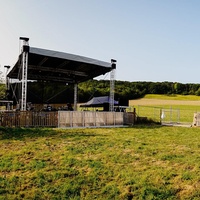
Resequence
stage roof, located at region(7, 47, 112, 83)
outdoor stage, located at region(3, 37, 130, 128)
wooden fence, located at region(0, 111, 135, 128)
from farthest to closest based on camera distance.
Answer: stage roof, located at region(7, 47, 112, 83) < outdoor stage, located at region(3, 37, 130, 128) < wooden fence, located at region(0, 111, 135, 128)

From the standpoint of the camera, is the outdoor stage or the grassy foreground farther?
the outdoor stage

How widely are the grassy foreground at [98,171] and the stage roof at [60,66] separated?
7.82 m

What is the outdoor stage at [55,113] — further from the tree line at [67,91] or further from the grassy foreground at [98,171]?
the grassy foreground at [98,171]

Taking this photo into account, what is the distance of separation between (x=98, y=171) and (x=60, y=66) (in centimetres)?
1354

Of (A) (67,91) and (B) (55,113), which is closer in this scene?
(B) (55,113)

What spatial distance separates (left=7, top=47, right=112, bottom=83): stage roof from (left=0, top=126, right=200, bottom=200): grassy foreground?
7824mm

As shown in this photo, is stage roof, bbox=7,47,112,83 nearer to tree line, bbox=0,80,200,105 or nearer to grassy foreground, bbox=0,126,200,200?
tree line, bbox=0,80,200,105

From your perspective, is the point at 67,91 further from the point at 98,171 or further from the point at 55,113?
the point at 98,171

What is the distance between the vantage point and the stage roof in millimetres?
14172

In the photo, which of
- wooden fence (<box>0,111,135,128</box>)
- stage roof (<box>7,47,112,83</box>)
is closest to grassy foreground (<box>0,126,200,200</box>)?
wooden fence (<box>0,111,135,128</box>)

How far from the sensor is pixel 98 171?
4988 mm

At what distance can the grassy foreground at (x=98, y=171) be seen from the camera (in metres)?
4.12

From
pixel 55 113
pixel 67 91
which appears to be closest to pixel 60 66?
pixel 55 113

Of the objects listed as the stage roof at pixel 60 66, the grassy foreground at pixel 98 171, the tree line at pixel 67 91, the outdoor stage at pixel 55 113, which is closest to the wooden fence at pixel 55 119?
the outdoor stage at pixel 55 113
